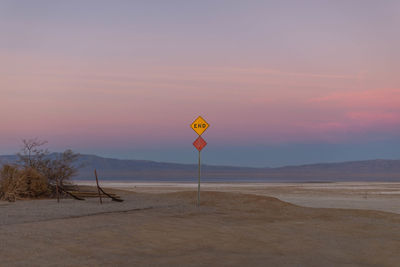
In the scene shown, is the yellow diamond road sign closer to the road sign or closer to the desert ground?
the road sign

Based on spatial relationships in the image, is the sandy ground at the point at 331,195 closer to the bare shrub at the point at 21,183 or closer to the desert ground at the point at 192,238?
the desert ground at the point at 192,238

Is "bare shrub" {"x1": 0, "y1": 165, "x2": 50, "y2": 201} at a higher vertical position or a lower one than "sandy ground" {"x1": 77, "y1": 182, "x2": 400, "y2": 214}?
higher

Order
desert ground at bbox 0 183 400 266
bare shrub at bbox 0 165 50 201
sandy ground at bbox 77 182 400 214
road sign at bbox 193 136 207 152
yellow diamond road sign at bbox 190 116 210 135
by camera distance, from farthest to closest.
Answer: sandy ground at bbox 77 182 400 214, bare shrub at bbox 0 165 50 201, road sign at bbox 193 136 207 152, yellow diamond road sign at bbox 190 116 210 135, desert ground at bbox 0 183 400 266

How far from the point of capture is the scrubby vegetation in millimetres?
22891

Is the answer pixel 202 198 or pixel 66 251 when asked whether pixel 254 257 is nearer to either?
pixel 66 251

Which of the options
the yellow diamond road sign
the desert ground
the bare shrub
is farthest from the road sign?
the bare shrub

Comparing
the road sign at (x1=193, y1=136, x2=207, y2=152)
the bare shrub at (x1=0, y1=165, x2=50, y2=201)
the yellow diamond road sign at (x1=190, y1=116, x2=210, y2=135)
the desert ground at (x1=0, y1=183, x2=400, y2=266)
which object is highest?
the yellow diamond road sign at (x1=190, y1=116, x2=210, y2=135)

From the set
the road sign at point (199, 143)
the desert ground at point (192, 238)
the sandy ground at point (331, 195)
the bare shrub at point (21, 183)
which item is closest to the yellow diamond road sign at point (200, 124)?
the road sign at point (199, 143)

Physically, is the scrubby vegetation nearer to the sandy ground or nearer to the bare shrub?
the bare shrub

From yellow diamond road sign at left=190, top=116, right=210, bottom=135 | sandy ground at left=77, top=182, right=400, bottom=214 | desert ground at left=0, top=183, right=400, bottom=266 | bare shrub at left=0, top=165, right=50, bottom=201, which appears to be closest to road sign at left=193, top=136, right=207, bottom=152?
yellow diamond road sign at left=190, top=116, right=210, bottom=135

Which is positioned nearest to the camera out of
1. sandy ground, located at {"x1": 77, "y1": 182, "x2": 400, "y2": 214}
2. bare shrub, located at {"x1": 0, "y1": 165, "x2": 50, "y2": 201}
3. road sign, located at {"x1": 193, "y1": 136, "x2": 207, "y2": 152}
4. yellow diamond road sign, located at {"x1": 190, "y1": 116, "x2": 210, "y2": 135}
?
yellow diamond road sign, located at {"x1": 190, "y1": 116, "x2": 210, "y2": 135}

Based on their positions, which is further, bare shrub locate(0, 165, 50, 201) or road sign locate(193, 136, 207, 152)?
bare shrub locate(0, 165, 50, 201)

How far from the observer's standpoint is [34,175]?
24.0 m

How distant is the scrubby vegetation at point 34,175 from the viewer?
2289cm
